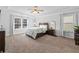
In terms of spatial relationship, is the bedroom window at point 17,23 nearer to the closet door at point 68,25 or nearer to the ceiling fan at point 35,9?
the ceiling fan at point 35,9

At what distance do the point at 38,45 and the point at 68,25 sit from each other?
66cm

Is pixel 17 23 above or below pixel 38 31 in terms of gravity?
above

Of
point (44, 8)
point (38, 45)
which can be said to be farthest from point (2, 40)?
point (44, 8)

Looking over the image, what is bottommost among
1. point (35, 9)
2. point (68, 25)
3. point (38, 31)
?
point (38, 31)

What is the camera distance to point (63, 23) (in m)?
1.88

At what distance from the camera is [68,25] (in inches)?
72.3

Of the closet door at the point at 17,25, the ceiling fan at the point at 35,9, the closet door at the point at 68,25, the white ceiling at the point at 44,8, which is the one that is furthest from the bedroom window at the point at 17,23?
the closet door at the point at 68,25

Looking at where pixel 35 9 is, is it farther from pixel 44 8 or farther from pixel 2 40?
pixel 2 40

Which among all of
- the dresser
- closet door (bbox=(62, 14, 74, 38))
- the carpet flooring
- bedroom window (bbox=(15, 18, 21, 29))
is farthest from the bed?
the dresser

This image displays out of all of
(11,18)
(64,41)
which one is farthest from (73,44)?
(11,18)

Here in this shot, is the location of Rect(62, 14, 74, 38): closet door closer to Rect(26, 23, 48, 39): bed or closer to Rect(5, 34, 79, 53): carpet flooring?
Rect(5, 34, 79, 53): carpet flooring

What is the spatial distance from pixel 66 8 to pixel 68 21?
0.24 metres

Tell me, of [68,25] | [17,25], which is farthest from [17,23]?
[68,25]
